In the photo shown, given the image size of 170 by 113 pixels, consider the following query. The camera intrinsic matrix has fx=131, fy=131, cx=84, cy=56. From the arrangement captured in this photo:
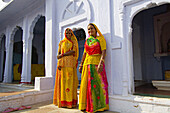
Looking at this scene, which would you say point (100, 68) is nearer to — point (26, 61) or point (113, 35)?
point (113, 35)

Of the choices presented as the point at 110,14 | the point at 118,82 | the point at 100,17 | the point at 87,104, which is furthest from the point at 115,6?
the point at 87,104

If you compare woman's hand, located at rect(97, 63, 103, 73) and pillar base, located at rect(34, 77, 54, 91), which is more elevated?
woman's hand, located at rect(97, 63, 103, 73)

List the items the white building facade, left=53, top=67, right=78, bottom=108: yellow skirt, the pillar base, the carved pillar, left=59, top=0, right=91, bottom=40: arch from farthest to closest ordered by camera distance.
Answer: the carved pillar
the pillar base
left=59, top=0, right=91, bottom=40: arch
left=53, top=67, right=78, bottom=108: yellow skirt
the white building facade

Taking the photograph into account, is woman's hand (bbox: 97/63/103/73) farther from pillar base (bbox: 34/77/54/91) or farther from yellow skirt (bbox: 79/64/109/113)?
pillar base (bbox: 34/77/54/91)

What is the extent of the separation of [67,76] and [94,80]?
2.53 feet

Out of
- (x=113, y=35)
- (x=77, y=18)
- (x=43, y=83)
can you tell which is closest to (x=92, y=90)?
(x=113, y=35)

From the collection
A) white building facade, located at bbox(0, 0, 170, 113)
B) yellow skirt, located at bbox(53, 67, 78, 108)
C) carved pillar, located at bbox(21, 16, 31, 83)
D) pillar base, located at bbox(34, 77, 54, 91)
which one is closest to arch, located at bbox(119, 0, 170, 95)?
white building facade, located at bbox(0, 0, 170, 113)

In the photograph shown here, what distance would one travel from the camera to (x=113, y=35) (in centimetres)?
302

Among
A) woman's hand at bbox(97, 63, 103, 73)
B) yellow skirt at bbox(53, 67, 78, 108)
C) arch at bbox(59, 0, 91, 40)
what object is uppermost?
arch at bbox(59, 0, 91, 40)

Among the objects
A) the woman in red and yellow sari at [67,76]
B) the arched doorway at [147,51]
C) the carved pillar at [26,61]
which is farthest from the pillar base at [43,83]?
the arched doorway at [147,51]

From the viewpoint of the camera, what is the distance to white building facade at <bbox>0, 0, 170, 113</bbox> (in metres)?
2.71

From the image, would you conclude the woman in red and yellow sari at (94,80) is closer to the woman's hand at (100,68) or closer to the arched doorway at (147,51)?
the woman's hand at (100,68)

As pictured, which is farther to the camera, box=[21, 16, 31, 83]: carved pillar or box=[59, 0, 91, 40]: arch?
box=[21, 16, 31, 83]: carved pillar

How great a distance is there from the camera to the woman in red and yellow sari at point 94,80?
8.52ft
